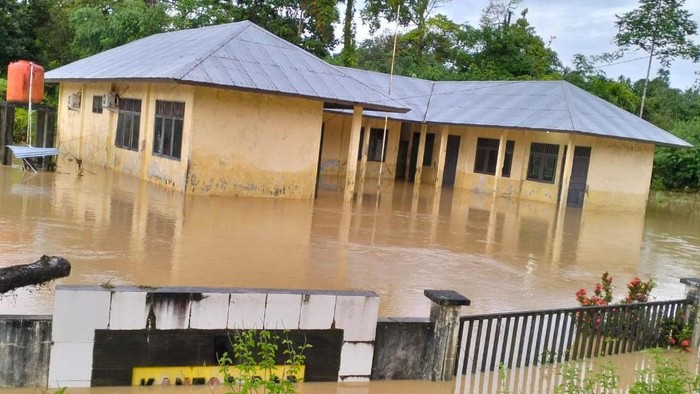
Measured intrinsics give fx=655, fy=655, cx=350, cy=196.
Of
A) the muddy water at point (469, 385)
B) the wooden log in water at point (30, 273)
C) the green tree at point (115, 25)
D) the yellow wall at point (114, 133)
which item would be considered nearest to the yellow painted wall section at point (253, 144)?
the yellow wall at point (114, 133)

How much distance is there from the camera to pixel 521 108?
78.2ft

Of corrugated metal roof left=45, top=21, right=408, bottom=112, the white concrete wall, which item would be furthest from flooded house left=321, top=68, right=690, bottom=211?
the white concrete wall

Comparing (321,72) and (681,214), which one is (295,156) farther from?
(681,214)

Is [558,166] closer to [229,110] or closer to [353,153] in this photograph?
[353,153]

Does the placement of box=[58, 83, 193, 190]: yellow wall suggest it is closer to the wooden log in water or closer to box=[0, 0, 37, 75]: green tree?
box=[0, 0, 37, 75]: green tree

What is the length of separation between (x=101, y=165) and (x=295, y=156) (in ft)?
25.1

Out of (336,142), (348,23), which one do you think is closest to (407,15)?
(348,23)

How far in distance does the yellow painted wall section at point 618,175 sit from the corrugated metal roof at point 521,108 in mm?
740

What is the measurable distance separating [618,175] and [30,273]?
21851 millimetres

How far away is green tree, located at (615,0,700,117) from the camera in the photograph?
4000 centimetres

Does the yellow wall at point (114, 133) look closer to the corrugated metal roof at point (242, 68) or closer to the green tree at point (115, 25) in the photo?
the corrugated metal roof at point (242, 68)

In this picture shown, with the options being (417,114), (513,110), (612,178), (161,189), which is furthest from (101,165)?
(612,178)

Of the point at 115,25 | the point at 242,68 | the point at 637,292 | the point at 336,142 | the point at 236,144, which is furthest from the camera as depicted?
the point at 115,25

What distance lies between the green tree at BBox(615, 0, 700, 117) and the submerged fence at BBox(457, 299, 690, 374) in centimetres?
3552
